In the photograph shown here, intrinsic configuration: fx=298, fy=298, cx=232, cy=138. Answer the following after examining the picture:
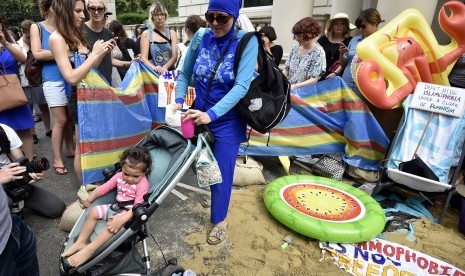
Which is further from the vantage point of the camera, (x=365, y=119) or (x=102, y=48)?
(x=365, y=119)

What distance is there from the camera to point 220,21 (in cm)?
208

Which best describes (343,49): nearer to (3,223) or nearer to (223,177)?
(223,177)

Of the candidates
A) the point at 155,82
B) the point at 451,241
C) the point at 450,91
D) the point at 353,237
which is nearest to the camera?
the point at 353,237

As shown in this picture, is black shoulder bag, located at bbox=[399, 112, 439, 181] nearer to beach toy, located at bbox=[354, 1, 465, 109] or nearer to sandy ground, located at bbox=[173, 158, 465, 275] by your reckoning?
sandy ground, located at bbox=[173, 158, 465, 275]

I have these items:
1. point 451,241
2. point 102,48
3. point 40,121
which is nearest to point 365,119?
point 451,241

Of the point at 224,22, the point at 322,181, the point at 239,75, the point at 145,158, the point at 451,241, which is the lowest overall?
the point at 451,241

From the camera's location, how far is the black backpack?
229cm

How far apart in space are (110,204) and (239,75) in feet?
4.40

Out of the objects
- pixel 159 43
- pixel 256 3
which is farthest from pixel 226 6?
pixel 256 3

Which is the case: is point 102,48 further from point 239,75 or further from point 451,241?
point 451,241

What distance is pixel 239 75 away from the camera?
2.14 metres

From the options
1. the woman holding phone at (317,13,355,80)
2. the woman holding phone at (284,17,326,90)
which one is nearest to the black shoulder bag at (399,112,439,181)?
the woman holding phone at (284,17,326,90)

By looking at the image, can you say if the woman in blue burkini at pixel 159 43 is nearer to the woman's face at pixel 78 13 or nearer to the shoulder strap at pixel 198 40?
the woman's face at pixel 78 13

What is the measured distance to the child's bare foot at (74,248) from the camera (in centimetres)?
194
